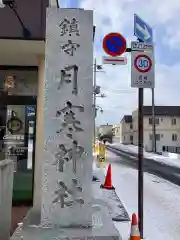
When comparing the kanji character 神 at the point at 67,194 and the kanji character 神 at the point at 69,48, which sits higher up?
the kanji character 神 at the point at 69,48

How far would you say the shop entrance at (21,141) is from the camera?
7.75 m

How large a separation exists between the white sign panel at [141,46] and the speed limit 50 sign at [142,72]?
185 mm

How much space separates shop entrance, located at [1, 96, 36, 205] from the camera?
7.75 metres

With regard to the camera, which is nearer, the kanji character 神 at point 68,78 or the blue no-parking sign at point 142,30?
the kanji character 神 at point 68,78

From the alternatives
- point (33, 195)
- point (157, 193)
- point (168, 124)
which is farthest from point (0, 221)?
point (168, 124)

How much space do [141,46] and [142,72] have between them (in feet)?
1.48

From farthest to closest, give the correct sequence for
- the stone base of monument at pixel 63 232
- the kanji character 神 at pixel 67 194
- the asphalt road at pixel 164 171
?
the asphalt road at pixel 164 171, the kanji character 神 at pixel 67 194, the stone base of monument at pixel 63 232

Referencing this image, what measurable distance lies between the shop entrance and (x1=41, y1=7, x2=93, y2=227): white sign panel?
394 centimetres

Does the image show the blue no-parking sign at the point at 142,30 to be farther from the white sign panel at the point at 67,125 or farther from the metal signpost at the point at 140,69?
the white sign panel at the point at 67,125

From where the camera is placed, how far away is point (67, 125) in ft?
13.0

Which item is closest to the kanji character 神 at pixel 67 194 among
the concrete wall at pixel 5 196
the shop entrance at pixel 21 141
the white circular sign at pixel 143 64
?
the concrete wall at pixel 5 196

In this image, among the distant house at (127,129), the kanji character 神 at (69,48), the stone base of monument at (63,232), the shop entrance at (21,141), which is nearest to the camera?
the stone base of monument at (63,232)

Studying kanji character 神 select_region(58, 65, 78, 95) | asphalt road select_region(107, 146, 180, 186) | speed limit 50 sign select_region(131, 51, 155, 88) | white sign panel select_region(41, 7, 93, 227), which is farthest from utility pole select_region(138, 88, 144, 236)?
asphalt road select_region(107, 146, 180, 186)

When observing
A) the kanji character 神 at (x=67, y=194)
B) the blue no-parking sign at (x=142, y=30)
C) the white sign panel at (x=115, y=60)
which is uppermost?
the blue no-parking sign at (x=142, y=30)
